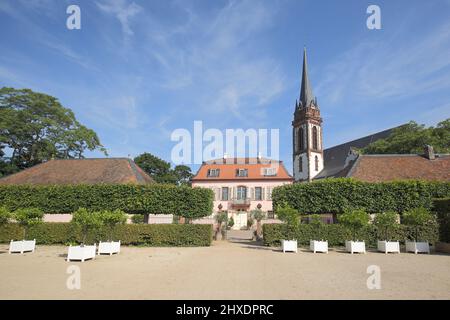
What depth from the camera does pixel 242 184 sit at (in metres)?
38.7

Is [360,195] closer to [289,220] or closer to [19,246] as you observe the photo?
[289,220]

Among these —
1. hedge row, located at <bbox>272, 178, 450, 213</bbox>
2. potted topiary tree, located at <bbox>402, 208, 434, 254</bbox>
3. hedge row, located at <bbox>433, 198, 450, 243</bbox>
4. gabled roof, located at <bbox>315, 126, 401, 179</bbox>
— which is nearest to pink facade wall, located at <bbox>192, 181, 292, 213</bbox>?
gabled roof, located at <bbox>315, 126, 401, 179</bbox>

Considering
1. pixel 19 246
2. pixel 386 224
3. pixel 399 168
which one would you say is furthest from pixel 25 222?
pixel 399 168

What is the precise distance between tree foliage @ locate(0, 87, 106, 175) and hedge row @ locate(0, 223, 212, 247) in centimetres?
1609

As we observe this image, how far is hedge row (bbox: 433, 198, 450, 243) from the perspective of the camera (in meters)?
14.9

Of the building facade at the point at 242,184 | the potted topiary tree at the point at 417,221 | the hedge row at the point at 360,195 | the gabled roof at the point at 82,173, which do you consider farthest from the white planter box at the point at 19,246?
the building facade at the point at 242,184

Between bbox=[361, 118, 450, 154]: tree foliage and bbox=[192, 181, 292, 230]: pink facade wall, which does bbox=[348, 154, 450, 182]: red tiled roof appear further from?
bbox=[192, 181, 292, 230]: pink facade wall

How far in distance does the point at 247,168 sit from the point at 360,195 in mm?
22993

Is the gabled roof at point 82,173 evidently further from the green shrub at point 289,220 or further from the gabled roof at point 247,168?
the gabled roof at point 247,168

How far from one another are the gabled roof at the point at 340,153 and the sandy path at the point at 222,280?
39113 millimetres
